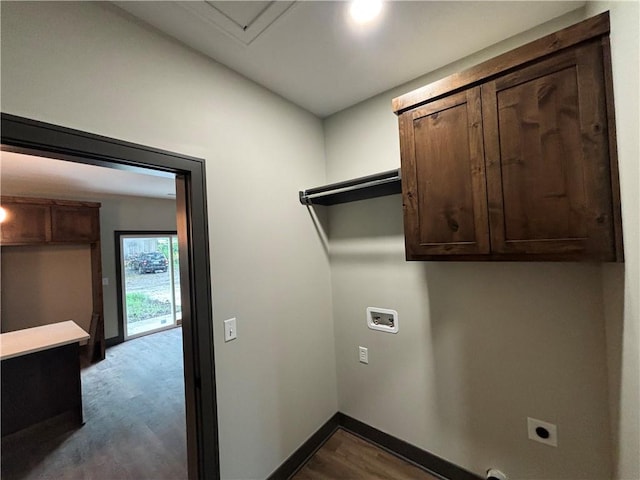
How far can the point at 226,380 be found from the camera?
1449 mm

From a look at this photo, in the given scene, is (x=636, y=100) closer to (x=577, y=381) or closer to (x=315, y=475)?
(x=577, y=381)

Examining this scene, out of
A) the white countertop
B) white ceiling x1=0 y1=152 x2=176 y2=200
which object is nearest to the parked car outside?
white ceiling x1=0 y1=152 x2=176 y2=200

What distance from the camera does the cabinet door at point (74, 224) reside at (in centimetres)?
404

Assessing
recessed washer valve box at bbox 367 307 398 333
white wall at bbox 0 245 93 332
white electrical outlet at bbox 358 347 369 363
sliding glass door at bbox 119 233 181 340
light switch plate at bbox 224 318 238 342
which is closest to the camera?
light switch plate at bbox 224 318 238 342

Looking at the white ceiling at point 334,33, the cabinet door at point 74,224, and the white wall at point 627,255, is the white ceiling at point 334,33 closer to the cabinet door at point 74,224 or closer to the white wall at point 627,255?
the white wall at point 627,255

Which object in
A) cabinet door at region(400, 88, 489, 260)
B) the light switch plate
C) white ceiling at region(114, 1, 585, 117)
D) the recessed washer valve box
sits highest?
white ceiling at region(114, 1, 585, 117)

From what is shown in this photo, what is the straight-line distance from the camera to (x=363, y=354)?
6.75 feet

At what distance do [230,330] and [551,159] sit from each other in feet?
5.71

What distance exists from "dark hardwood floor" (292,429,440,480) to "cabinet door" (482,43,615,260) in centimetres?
165

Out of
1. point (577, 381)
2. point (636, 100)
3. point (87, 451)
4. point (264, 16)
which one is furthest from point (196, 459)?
point (636, 100)

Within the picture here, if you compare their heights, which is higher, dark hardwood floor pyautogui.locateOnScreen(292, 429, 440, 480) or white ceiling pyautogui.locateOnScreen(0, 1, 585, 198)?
white ceiling pyautogui.locateOnScreen(0, 1, 585, 198)

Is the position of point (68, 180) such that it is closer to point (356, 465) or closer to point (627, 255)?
point (356, 465)

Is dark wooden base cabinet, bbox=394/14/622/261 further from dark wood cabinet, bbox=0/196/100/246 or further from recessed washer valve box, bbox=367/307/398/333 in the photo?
dark wood cabinet, bbox=0/196/100/246

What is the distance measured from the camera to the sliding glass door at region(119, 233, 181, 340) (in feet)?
16.6
